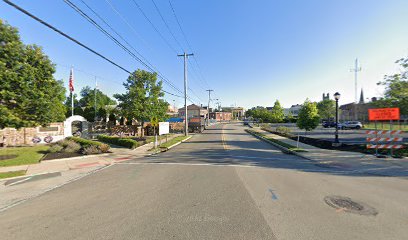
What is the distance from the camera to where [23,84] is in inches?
436

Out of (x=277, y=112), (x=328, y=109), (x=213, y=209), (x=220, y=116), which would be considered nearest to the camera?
(x=213, y=209)

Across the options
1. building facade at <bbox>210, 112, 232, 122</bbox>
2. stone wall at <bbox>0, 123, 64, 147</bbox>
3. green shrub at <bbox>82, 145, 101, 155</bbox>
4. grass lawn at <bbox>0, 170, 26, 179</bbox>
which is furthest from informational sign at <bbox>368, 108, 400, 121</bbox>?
building facade at <bbox>210, 112, 232, 122</bbox>

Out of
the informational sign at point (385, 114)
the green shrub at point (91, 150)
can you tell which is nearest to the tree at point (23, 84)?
the green shrub at point (91, 150)

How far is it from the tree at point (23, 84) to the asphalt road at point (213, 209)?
683 cm

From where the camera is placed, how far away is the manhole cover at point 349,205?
A: 477cm

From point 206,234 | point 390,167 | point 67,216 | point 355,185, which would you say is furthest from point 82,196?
point 390,167

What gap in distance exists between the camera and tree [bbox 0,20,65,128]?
34.2 feet

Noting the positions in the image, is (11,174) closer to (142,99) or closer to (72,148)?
(72,148)

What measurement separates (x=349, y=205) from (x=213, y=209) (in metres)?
3.40

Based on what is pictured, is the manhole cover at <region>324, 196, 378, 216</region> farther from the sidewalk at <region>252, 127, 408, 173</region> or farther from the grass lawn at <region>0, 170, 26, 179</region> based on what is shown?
the grass lawn at <region>0, 170, 26, 179</region>

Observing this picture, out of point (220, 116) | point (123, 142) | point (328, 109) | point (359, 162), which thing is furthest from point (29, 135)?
point (220, 116)

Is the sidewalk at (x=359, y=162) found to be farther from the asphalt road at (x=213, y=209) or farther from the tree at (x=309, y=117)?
the tree at (x=309, y=117)

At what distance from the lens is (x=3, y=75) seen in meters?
10.2

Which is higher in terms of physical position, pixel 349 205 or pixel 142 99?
pixel 142 99
